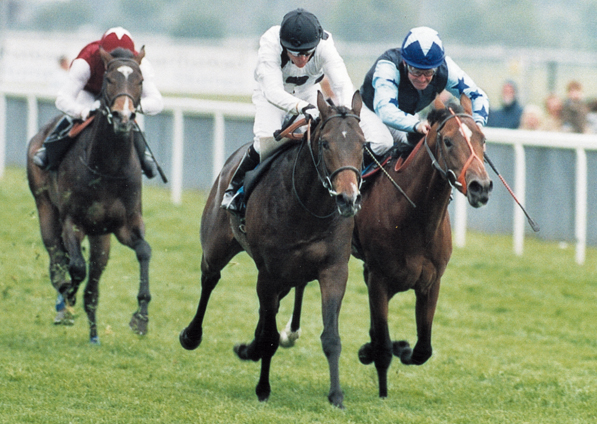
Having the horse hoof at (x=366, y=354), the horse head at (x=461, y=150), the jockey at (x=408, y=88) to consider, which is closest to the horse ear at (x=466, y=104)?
the horse head at (x=461, y=150)

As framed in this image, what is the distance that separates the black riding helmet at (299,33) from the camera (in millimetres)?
5188

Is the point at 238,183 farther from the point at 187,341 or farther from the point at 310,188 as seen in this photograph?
the point at 187,341

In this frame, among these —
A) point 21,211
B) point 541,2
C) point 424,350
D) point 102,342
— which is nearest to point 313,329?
point 102,342

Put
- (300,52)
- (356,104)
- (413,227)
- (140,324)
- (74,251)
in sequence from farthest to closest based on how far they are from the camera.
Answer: (140,324), (74,251), (413,227), (300,52), (356,104)

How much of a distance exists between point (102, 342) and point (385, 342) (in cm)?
Answer: 224

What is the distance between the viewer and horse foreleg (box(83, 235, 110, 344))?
699 cm

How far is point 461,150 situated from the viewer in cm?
496

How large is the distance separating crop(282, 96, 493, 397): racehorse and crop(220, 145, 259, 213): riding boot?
0.65 meters

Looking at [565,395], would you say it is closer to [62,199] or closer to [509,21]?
[62,199]

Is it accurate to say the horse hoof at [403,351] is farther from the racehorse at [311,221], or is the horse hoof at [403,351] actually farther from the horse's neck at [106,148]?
the horse's neck at [106,148]

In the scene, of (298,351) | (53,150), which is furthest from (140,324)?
(53,150)

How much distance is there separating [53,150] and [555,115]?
6.25 metres

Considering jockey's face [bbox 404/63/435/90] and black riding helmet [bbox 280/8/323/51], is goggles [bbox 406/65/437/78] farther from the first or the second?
black riding helmet [bbox 280/8/323/51]

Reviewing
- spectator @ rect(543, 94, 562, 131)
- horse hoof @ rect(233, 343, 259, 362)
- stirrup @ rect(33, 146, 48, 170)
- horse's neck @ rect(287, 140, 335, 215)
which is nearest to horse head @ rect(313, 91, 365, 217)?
horse's neck @ rect(287, 140, 335, 215)
